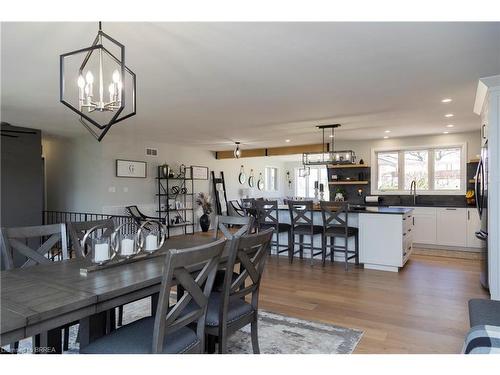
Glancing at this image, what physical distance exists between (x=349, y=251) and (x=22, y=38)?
191 inches

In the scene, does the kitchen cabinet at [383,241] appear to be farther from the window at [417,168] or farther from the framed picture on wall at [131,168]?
the framed picture on wall at [131,168]

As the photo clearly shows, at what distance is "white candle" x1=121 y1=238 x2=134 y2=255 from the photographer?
2.11 m

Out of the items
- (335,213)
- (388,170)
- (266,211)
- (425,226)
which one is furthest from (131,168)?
(425,226)

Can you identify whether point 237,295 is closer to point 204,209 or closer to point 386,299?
point 386,299

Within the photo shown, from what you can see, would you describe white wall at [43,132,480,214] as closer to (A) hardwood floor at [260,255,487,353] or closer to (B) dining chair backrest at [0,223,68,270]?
(A) hardwood floor at [260,255,487,353]

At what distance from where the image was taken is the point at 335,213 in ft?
16.1

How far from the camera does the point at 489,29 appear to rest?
2.29 metres

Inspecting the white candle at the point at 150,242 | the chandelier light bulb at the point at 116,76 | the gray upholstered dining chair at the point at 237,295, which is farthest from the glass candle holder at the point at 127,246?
the chandelier light bulb at the point at 116,76

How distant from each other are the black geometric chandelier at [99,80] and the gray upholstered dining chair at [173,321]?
1016mm

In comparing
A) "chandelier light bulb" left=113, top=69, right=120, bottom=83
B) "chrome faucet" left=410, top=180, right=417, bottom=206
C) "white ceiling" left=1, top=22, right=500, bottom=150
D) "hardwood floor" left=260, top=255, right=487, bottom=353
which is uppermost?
"white ceiling" left=1, top=22, right=500, bottom=150

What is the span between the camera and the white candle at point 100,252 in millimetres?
1998

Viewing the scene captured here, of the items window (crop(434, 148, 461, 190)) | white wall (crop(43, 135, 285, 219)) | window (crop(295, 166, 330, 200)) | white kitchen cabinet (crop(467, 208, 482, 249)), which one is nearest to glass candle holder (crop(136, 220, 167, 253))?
white wall (crop(43, 135, 285, 219))
